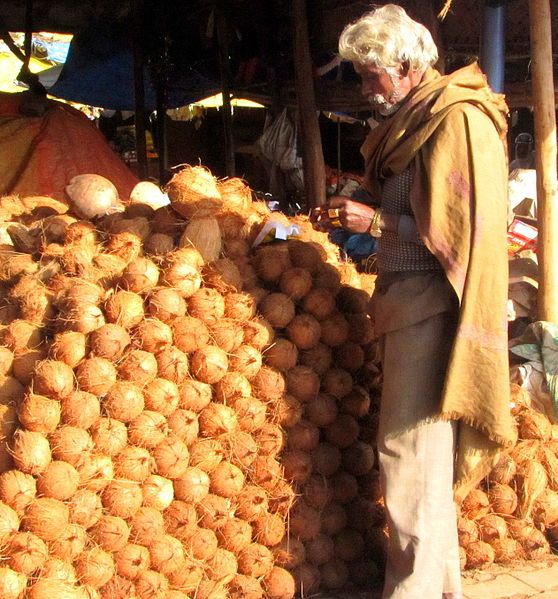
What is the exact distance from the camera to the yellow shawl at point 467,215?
2559mm

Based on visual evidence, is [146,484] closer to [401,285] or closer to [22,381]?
[22,381]

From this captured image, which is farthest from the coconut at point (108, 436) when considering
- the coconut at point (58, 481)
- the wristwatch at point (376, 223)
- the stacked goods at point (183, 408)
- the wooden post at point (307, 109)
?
the wooden post at point (307, 109)

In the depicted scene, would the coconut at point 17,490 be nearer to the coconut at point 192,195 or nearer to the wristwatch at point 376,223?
the coconut at point 192,195

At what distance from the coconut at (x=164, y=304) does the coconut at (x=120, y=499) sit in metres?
0.59

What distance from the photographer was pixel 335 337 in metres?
3.14

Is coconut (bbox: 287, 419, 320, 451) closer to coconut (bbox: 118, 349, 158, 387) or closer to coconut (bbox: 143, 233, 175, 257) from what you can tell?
coconut (bbox: 118, 349, 158, 387)

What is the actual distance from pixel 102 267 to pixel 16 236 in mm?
654

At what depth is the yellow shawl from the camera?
2.56 m

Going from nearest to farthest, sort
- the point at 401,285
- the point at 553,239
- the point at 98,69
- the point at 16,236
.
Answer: the point at 401,285 → the point at 16,236 → the point at 553,239 → the point at 98,69

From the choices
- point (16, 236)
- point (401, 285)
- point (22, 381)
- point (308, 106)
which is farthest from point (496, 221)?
point (308, 106)

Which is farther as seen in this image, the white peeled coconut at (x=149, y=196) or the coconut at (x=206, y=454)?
the white peeled coconut at (x=149, y=196)

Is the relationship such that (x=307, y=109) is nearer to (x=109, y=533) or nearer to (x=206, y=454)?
(x=206, y=454)

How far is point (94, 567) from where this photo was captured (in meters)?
2.45

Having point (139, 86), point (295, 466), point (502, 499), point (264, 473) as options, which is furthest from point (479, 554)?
point (139, 86)
